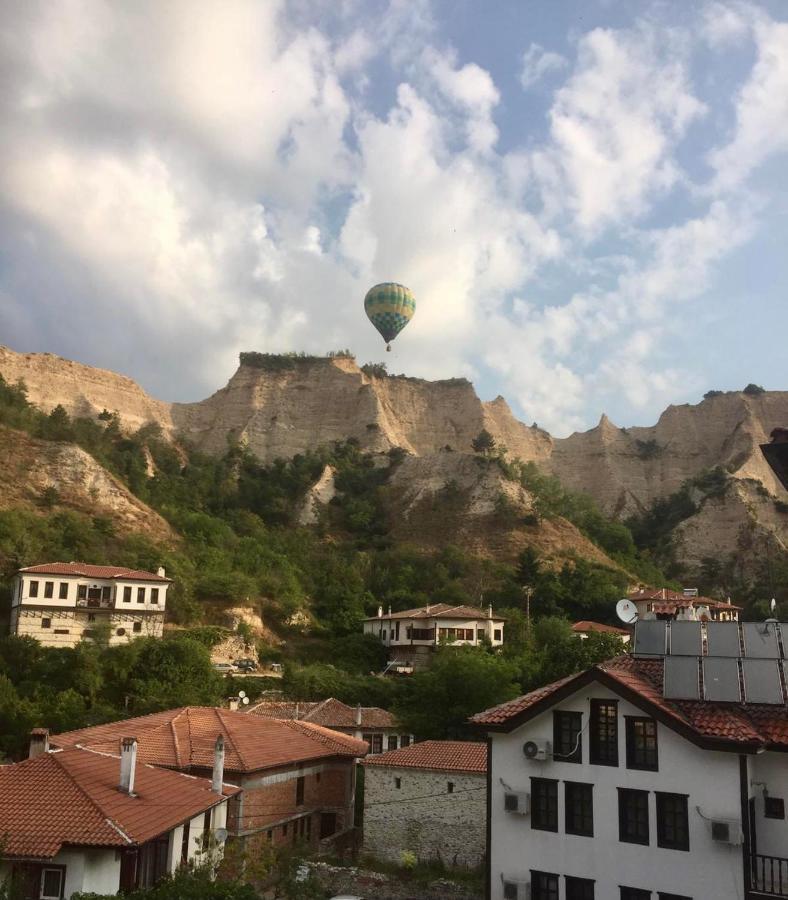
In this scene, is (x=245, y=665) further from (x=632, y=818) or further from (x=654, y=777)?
(x=654, y=777)

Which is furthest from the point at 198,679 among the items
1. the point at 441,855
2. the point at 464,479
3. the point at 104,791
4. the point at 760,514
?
the point at 760,514

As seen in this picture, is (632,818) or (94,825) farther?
(632,818)

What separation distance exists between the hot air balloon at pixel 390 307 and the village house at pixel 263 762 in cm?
5734

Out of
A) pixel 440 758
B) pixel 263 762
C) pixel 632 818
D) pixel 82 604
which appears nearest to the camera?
pixel 632 818

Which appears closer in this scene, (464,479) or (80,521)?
(80,521)

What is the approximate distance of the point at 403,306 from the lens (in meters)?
81.1

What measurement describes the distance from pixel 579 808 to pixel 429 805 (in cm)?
723

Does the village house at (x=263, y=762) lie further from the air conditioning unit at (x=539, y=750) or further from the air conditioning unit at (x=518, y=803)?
the air conditioning unit at (x=539, y=750)

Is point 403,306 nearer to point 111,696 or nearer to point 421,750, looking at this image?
point 111,696

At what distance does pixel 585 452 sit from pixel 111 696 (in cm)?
7785

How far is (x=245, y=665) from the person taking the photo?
44594 mm

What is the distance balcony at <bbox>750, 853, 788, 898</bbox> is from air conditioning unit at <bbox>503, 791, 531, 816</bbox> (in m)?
4.01

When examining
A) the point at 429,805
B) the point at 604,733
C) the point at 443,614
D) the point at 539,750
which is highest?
the point at 443,614

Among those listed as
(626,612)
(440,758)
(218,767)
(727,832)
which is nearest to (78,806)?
(218,767)
